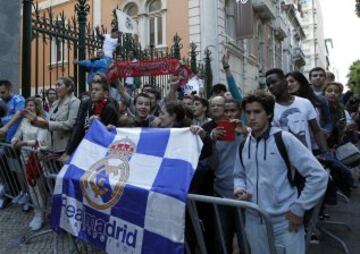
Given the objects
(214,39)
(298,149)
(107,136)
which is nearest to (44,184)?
(107,136)

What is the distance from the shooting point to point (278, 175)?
3148 mm

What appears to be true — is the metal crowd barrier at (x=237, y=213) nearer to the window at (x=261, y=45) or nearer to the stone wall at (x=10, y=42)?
the stone wall at (x=10, y=42)

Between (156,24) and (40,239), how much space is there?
15.6 meters

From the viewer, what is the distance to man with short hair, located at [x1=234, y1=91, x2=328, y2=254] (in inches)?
118

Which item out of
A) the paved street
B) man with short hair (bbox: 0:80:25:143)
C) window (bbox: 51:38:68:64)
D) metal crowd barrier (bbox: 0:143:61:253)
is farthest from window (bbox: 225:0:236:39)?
metal crowd barrier (bbox: 0:143:61:253)

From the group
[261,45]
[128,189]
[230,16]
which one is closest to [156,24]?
[230,16]

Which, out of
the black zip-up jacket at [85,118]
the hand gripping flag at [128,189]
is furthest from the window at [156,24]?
the hand gripping flag at [128,189]

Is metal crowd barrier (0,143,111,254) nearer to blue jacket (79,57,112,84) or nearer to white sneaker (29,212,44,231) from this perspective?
white sneaker (29,212,44,231)

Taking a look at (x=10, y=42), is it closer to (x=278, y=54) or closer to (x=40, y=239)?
(x=40, y=239)

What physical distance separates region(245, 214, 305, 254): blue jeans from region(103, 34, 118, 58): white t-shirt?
6562 mm

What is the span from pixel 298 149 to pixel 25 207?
4290mm

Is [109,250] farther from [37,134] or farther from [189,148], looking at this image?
[37,134]

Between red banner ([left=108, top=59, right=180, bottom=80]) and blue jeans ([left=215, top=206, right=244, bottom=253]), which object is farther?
red banner ([left=108, top=59, right=180, bottom=80])

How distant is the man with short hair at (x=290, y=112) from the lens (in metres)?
4.36
